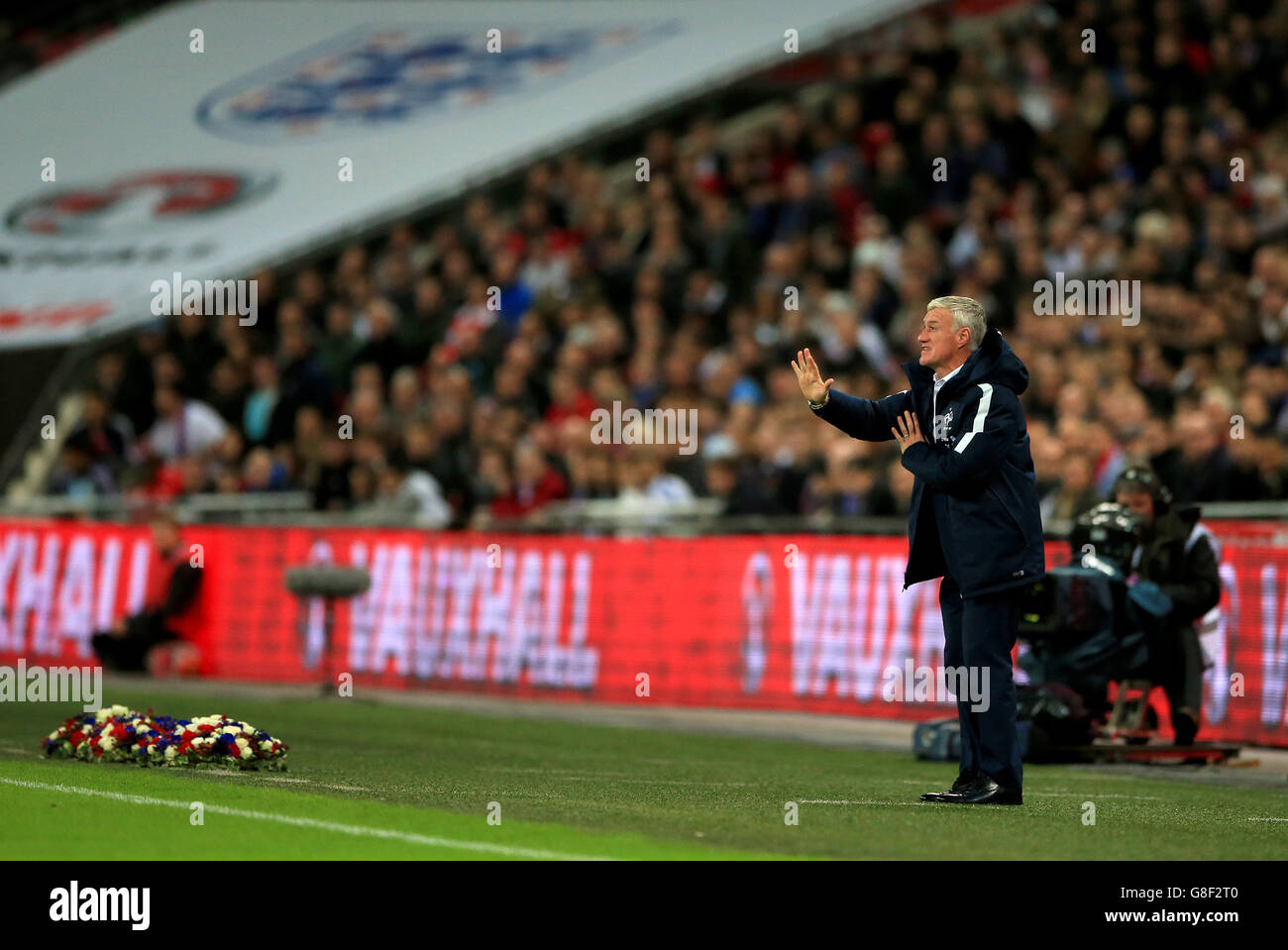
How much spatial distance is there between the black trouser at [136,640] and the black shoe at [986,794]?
496 inches

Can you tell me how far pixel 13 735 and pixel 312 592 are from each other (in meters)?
5.39

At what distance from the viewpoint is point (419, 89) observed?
26.1 m

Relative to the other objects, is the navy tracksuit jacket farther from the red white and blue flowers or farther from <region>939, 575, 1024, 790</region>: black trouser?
the red white and blue flowers

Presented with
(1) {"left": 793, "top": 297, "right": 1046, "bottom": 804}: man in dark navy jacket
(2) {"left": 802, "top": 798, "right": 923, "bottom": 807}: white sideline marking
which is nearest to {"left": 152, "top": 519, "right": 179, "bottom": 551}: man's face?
(2) {"left": 802, "top": 798, "right": 923, "bottom": 807}: white sideline marking

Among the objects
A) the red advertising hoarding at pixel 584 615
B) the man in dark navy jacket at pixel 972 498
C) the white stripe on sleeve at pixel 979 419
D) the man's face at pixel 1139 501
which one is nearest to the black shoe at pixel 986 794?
the man in dark navy jacket at pixel 972 498

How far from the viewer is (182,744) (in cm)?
1127

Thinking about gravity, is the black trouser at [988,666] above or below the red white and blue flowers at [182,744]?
above

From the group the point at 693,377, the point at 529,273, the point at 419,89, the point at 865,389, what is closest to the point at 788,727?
the point at 865,389

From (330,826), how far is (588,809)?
1.35 m

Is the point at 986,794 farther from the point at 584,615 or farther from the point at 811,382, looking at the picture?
the point at 584,615

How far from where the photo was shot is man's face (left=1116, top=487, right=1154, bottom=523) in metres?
14.0

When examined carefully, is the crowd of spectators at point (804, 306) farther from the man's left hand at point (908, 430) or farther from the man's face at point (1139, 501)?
the man's left hand at point (908, 430)

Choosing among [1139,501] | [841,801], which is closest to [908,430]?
[841,801]

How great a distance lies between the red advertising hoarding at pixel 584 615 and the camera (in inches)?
595
